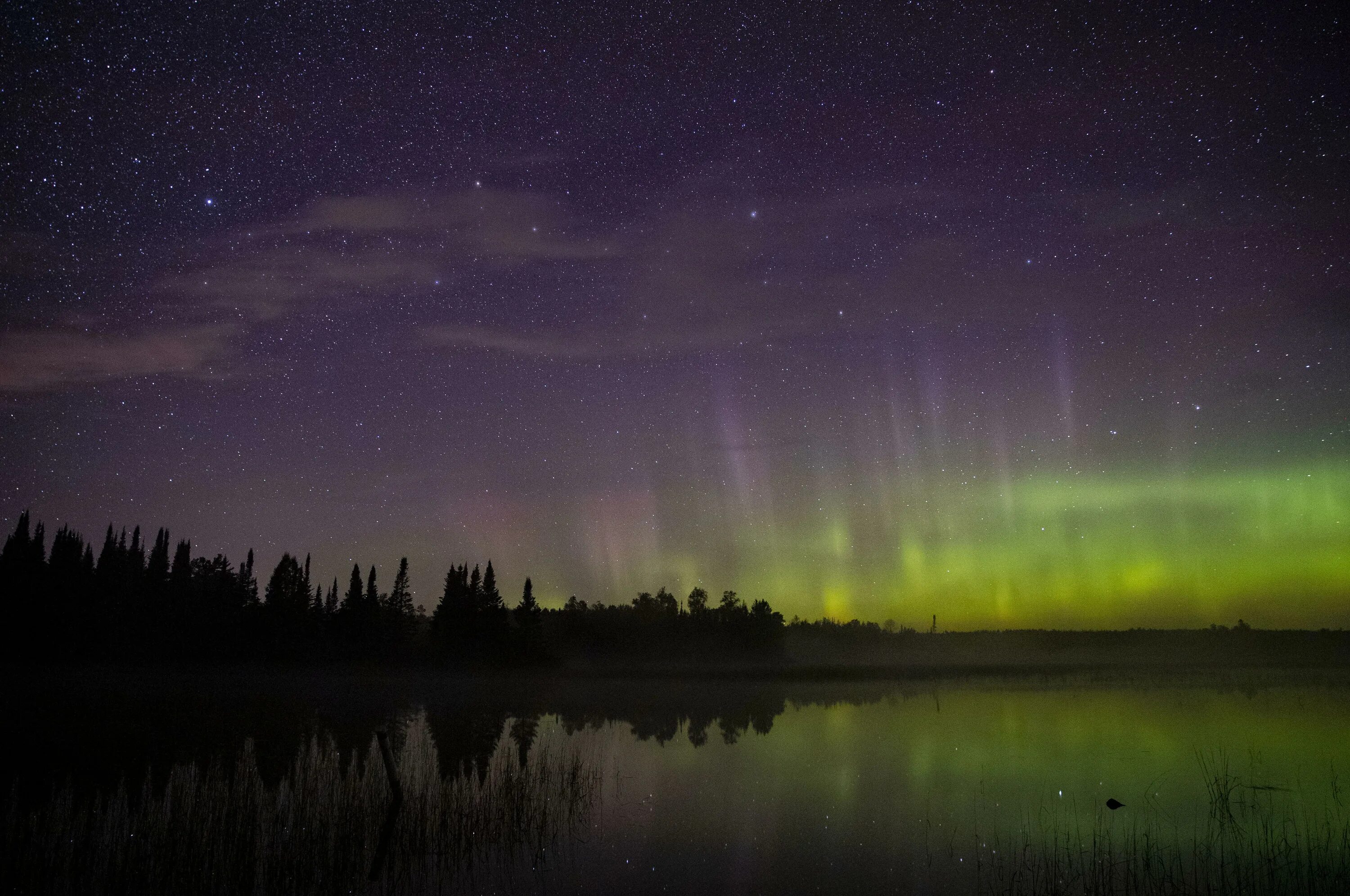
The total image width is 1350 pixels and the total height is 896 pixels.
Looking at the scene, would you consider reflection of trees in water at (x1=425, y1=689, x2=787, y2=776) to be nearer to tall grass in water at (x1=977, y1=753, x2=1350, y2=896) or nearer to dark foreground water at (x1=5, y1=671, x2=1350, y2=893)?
dark foreground water at (x1=5, y1=671, x2=1350, y2=893)

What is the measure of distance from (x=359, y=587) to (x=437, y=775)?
62.9 metres

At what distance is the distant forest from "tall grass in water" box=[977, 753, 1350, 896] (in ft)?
206

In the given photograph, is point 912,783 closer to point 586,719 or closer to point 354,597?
point 586,719

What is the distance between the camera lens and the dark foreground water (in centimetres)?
1282

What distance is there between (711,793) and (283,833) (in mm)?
10186

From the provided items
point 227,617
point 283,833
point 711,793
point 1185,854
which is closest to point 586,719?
point 711,793

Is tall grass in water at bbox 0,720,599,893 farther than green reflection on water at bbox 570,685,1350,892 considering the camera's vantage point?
No

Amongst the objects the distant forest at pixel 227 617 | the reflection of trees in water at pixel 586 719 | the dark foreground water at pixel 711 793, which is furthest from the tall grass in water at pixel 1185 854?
the distant forest at pixel 227 617

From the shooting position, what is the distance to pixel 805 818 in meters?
17.4

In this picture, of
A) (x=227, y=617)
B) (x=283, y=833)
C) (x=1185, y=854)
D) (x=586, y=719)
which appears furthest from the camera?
(x=227, y=617)

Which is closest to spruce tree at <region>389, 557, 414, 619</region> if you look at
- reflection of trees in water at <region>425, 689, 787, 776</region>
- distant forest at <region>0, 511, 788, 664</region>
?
distant forest at <region>0, 511, 788, 664</region>

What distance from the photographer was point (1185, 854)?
14.5m

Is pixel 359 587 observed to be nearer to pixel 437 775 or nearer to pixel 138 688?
pixel 138 688

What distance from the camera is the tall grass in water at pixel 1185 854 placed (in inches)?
482
